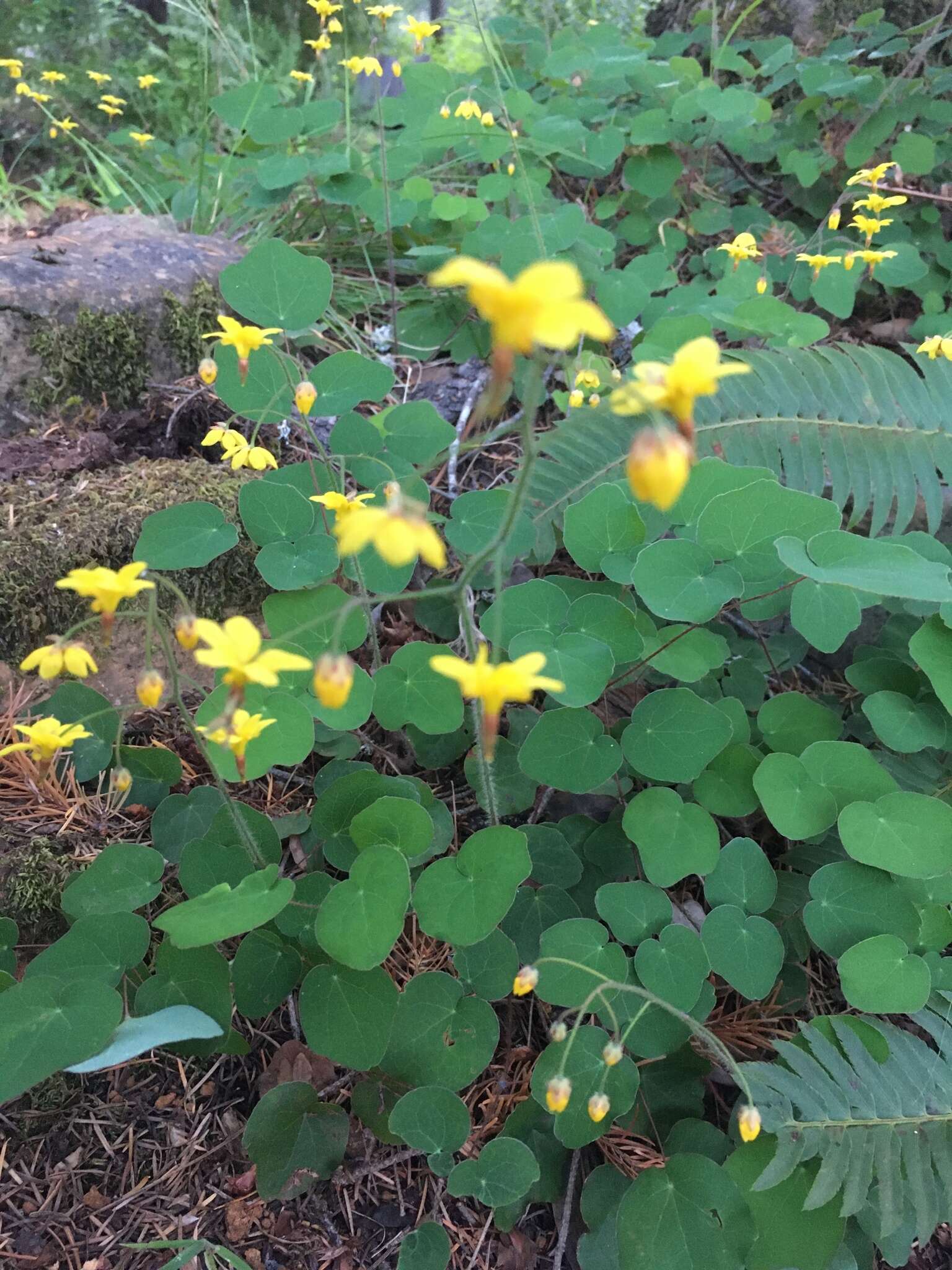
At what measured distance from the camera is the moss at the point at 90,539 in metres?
2.22

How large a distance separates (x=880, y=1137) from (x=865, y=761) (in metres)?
0.82

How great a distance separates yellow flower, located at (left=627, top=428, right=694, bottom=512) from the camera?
0.87m

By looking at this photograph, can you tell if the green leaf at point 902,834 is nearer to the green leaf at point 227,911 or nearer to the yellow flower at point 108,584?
the green leaf at point 227,911

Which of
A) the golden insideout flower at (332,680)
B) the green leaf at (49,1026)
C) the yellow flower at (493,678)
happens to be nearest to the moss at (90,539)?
the green leaf at (49,1026)

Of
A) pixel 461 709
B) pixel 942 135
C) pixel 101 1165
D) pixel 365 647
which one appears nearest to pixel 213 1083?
pixel 101 1165

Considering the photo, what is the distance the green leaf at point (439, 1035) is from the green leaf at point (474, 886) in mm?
152

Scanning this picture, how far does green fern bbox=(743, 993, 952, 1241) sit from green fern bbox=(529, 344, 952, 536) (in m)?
1.62

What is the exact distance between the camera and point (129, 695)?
7.76ft

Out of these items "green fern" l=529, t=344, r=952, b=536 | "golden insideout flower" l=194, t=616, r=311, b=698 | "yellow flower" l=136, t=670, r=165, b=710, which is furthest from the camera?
"green fern" l=529, t=344, r=952, b=536

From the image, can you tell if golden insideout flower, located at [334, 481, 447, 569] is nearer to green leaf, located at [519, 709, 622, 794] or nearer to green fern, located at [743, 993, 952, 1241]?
green leaf, located at [519, 709, 622, 794]

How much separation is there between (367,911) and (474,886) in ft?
0.78

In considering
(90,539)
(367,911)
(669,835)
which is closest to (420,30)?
(90,539)

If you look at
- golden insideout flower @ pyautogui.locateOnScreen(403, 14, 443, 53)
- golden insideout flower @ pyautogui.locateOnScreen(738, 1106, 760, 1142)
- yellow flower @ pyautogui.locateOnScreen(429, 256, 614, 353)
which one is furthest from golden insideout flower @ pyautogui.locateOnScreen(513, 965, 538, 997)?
golden insideout flower @ pyautogui.locateOnScreen(403, 14, 443, 53)

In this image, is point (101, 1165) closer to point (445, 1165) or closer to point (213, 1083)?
point (213, 1083)
